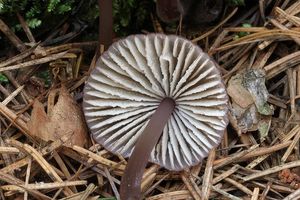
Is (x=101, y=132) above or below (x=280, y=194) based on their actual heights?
above

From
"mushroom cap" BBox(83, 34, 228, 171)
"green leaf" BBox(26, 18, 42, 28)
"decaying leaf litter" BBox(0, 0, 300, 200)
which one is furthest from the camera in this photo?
"green leaf" BBox(26, 18, 42, 28)

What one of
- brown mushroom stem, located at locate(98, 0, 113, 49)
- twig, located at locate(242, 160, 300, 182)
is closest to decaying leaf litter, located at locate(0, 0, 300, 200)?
twig, located at locate(242, 160, 300, 182)

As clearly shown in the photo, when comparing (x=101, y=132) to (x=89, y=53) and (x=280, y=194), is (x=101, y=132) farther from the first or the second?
(x=280, y=194)

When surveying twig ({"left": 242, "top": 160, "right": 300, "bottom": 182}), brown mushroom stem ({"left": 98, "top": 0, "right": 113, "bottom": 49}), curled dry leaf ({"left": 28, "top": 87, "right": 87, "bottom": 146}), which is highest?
brown mushroom stem ({"left": 98, "top": 0, "right": 113, "bottom": 49})

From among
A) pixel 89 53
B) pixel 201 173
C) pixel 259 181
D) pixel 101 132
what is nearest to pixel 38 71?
pixel 89 53

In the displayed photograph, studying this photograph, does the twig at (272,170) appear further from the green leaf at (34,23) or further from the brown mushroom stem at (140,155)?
the green leaf at (34,23)

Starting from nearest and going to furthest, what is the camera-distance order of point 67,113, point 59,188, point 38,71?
1. point 59,188
2. point 67,113
3. point 38,71

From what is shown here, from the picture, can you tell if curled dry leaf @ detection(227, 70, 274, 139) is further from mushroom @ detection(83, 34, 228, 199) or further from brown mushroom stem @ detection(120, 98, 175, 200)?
brown mushroom stem @ detection(120, 98, 175, 200)
